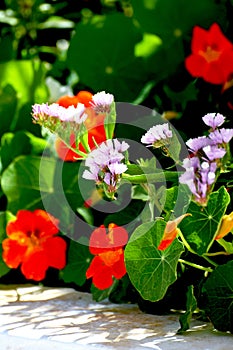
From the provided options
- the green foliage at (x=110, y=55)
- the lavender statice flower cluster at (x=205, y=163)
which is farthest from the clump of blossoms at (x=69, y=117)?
the green foliage at (x=110, y=55)

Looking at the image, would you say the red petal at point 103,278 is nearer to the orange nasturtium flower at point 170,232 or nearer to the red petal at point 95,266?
the red petal at point 95,266

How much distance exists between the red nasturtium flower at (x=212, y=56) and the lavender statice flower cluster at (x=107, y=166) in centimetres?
53

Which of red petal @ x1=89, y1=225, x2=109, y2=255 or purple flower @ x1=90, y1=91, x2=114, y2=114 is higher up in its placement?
purple flower @ x1=90, y1=91, x2=114, y2=114

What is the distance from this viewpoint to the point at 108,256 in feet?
3.96

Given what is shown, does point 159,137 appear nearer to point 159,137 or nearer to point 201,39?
point 159,137

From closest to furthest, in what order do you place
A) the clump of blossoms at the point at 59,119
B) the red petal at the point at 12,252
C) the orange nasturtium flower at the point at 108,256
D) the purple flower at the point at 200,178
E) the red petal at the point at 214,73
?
the purple flower at the point at 200,178 → the clump of blossoms at the point at 59,119 → the orange nasturtium flower at the point at 108,256 → the red petal at the point at 12,252 → the red petal at the point at 214,73

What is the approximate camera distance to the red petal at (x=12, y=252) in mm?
1386

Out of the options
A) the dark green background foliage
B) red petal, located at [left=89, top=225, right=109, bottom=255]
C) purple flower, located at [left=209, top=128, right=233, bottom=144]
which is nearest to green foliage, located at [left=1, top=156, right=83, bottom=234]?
the dark green background foliage

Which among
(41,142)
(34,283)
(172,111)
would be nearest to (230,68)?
(172,111)

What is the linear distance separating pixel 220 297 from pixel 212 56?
22.0 inches

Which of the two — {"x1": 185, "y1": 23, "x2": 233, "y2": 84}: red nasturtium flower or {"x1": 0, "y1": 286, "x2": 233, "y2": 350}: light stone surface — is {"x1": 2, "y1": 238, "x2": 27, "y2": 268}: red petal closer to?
{"x1": 0, "y1": 286, "x2": 233, "y2": 350}: light stone surface

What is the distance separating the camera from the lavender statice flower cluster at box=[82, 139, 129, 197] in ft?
3.24

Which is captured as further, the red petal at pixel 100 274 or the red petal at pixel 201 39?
the red petal at pixel 201 39

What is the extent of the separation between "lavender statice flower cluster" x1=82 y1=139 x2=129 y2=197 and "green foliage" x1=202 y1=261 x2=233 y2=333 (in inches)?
9.2
